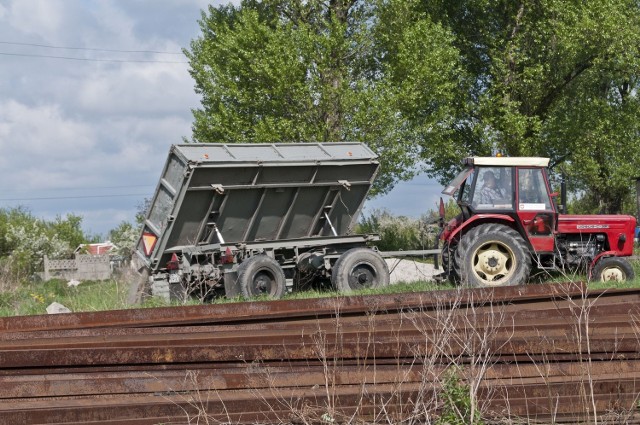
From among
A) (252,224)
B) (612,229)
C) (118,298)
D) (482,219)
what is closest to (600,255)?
(612,229)

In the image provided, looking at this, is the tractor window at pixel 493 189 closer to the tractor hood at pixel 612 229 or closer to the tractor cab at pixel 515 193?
the tractor cab at pixel 515 193

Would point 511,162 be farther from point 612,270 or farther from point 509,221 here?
point 612,270

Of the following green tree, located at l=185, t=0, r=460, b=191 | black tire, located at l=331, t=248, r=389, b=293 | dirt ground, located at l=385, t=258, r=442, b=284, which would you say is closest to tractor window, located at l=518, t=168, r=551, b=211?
black tire, located at l=331, t=248, r=389, b=293

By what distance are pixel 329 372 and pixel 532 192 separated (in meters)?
9.41

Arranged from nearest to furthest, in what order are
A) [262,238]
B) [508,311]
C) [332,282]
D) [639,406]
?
[639,406], [508,311], [332,282], [262,238]

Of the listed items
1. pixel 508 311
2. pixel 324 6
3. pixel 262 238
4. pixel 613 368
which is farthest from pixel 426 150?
pixel 613 368

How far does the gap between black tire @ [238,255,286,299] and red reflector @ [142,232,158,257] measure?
185 cm

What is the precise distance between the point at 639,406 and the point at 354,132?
2280 cm

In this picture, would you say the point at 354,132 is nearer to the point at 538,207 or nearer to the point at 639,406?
the point at 538,207

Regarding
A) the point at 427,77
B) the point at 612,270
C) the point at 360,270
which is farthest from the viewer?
the point at 427,77

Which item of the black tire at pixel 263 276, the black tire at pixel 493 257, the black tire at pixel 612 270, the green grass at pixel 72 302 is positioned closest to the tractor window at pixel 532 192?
the black tire at pixel 493 257

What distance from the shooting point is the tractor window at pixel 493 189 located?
1545 centimetres

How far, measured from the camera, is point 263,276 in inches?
632

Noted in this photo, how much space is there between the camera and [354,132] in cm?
2902
